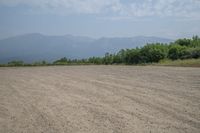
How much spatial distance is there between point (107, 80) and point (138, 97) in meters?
5.61

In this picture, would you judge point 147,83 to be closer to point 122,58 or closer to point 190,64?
point 190,64

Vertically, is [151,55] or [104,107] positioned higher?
[151,55]

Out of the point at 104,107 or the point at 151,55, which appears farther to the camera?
the point at 151,55

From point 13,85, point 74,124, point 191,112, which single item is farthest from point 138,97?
point 13,85

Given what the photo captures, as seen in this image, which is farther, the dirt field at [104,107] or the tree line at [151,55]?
the tree line at [151,55]

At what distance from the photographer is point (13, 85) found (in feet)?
57.9

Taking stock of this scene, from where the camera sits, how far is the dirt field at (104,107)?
8.92m

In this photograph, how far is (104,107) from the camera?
11289 mm

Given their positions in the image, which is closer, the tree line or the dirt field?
the dirt field

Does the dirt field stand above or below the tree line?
below

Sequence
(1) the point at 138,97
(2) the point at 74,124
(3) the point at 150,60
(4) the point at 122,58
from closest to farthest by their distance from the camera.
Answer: (2) the point at 74,124 → (1) the point at 138,97 → (3) the point at 150,60 → (4) the point at 122,58

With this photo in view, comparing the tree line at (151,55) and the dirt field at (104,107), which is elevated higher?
the tree line at (151,55)

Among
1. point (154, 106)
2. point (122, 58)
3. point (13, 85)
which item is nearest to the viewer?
point (154, 106)

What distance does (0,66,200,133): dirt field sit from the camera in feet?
29.3
